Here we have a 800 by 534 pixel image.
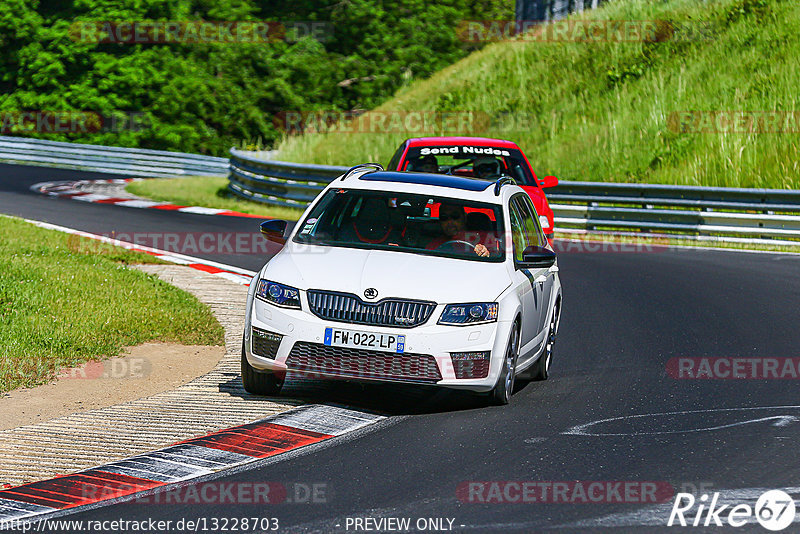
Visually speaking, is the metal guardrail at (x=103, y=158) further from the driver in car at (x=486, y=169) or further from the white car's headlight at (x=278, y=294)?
the white car's headlight at (x=278, y=294)

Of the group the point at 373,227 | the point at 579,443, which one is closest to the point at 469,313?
the point at 579,443

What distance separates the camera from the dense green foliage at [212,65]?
1880 inches

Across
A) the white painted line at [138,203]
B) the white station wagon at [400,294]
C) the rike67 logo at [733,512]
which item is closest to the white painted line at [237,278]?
the white station wagon at [400,294]

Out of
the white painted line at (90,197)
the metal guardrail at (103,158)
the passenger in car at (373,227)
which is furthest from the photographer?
the metal guardrail at (103,158)

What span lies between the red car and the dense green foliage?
3382cm

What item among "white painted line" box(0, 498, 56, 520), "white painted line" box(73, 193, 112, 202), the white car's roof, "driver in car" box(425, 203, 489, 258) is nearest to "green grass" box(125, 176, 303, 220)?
"white painted line" box(73, 193, 112, 202)

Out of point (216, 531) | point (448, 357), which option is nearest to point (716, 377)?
point (448, 357)

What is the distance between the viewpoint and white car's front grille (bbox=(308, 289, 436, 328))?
834cm

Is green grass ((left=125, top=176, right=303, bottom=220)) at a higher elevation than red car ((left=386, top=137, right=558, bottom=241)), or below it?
below

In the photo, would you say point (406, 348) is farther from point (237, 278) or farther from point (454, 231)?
point (237, 278)

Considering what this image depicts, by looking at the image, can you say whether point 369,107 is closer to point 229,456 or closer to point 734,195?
point 734,195

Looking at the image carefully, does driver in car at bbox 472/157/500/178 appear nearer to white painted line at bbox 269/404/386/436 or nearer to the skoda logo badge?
the skoda logo badge

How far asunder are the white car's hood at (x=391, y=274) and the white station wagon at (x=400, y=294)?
0.03ft

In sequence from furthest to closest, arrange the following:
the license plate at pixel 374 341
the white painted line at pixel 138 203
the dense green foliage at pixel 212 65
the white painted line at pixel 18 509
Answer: the dense green foliage at pixel 212 65, the white painted line at pixel 138 203, the license plate at pixel 374 341, the white painted line at pixel 18 509
